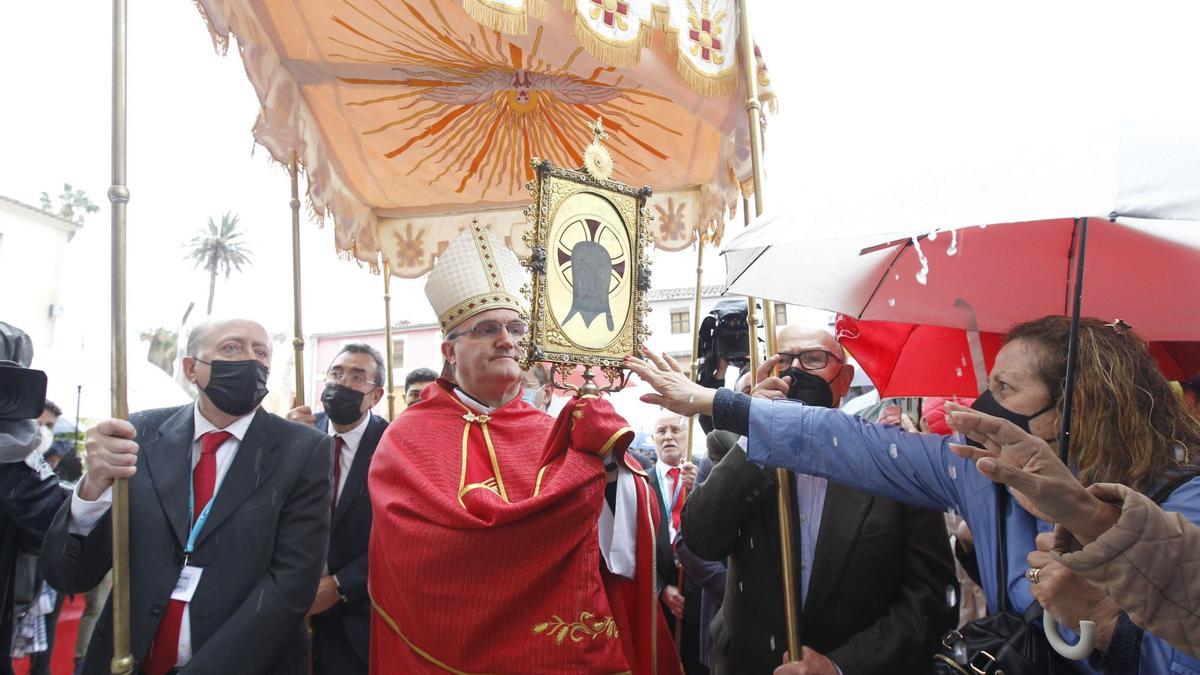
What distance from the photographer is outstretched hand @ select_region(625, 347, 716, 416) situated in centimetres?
219

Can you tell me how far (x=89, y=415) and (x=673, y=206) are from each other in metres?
6.16

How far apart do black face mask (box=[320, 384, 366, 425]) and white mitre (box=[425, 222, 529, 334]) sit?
0.78 m

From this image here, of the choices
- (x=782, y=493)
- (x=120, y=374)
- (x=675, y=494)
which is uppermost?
(x=120, y=374)

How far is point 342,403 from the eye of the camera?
3637mm

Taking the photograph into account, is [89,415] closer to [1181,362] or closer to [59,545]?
[59,545]

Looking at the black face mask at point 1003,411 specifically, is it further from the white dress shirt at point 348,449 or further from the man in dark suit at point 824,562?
the white dress shirt at point 348,449

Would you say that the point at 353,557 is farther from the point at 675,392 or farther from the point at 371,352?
the point at 675,392

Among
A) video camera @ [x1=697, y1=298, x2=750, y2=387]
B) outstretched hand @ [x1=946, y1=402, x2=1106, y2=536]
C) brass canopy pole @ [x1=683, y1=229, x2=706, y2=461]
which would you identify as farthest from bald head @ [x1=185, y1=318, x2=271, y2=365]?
outstretched hand @ [x1=946, y1=402, x2=1106, y2=536]

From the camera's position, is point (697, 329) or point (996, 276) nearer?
point (996, 276)

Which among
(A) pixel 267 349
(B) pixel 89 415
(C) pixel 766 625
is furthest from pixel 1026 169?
(B) pixel 89 415

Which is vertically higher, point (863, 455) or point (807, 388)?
point (807, 388)

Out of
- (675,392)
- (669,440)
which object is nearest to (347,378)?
(675,392)

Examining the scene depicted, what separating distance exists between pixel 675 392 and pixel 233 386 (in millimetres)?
1633

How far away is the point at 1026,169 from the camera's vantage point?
1601 mm
